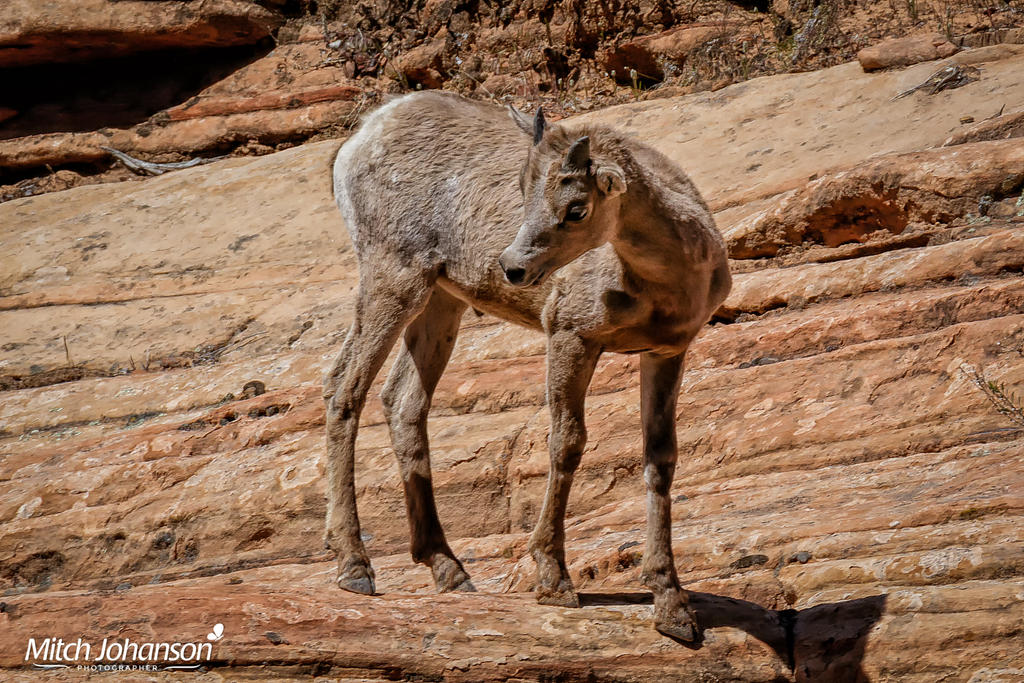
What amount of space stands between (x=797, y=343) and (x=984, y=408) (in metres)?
1.31

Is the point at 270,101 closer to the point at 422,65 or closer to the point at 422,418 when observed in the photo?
the point at 422,65

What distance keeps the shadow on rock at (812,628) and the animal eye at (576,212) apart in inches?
68.1

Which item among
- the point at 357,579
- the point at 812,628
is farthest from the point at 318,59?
the point at 812,628

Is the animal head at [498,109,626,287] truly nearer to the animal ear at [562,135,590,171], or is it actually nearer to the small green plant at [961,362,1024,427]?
the animal ear at [562,135,590,171]

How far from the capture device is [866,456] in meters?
6.11

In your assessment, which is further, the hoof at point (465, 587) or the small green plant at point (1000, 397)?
the small green plant at point (1000, 397)

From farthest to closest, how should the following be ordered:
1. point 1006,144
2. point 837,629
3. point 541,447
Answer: point 1006,144, point 541,447, point 837,629

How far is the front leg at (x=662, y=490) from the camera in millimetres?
4566

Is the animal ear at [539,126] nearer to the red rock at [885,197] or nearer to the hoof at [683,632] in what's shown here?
the hoof at [683,632]


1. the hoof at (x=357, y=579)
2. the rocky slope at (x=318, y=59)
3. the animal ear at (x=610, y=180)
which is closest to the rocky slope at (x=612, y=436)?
the hoof at (x=357, y=579)

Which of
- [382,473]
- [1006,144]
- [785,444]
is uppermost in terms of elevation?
[1006,144]

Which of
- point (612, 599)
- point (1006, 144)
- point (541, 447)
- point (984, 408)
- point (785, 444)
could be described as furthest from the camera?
point (1006, 144)

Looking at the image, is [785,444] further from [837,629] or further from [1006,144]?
[1006,144]

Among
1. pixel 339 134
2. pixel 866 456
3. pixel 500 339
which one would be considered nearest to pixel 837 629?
pixel 866 456
